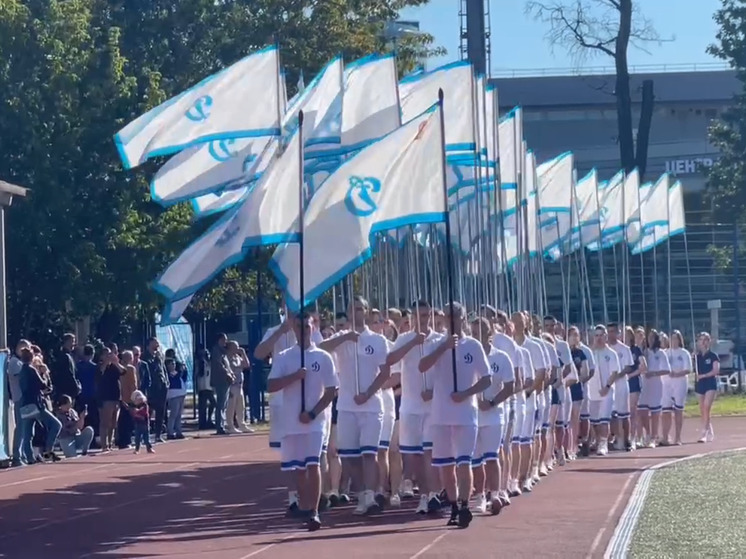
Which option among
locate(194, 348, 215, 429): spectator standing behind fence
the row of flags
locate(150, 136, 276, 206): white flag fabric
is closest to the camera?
the row of flags

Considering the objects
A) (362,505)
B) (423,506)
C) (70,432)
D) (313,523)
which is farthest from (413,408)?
(70,432)

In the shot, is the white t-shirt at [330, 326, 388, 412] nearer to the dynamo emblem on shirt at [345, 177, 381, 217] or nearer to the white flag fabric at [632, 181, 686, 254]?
the dynamo emblem on shirt at [345, 177, 381, 217]

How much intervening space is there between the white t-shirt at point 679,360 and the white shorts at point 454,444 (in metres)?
11.9

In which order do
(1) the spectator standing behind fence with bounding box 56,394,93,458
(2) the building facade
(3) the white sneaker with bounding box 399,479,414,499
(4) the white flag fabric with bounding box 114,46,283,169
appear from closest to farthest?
(3) the white sneaker with bounding box 399,479,414,499 → (4) the white flag fabric with bounding box 114,46,283,169 → (1) the spectator standing behind fence with bounding box 56,394,93,458 → (2) the building facade

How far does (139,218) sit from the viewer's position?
29500 mm

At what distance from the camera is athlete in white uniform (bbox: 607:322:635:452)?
2352 cm

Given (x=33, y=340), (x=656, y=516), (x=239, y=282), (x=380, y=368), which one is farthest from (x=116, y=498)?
(x=239, y=282)

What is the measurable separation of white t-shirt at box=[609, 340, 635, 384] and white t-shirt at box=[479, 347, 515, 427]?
8813 mm

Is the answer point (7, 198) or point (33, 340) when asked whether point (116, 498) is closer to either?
point (7, 198)

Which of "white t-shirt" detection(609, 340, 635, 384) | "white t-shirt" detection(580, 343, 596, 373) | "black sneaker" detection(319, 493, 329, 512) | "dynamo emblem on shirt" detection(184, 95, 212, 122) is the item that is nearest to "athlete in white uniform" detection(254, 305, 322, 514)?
"black sneaker" detection(319, 493, 329, 512)

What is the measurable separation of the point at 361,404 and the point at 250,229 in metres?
2.21

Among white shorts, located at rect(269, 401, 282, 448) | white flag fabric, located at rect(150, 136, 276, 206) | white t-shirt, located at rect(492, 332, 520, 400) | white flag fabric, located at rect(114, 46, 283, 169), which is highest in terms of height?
white flag fabric, located at rect(114, 46, 283, 169)

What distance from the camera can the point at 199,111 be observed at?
17594mm

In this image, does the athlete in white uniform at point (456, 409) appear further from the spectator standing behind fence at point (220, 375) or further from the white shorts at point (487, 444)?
the spectator standing behind fence at point (220, 375)
